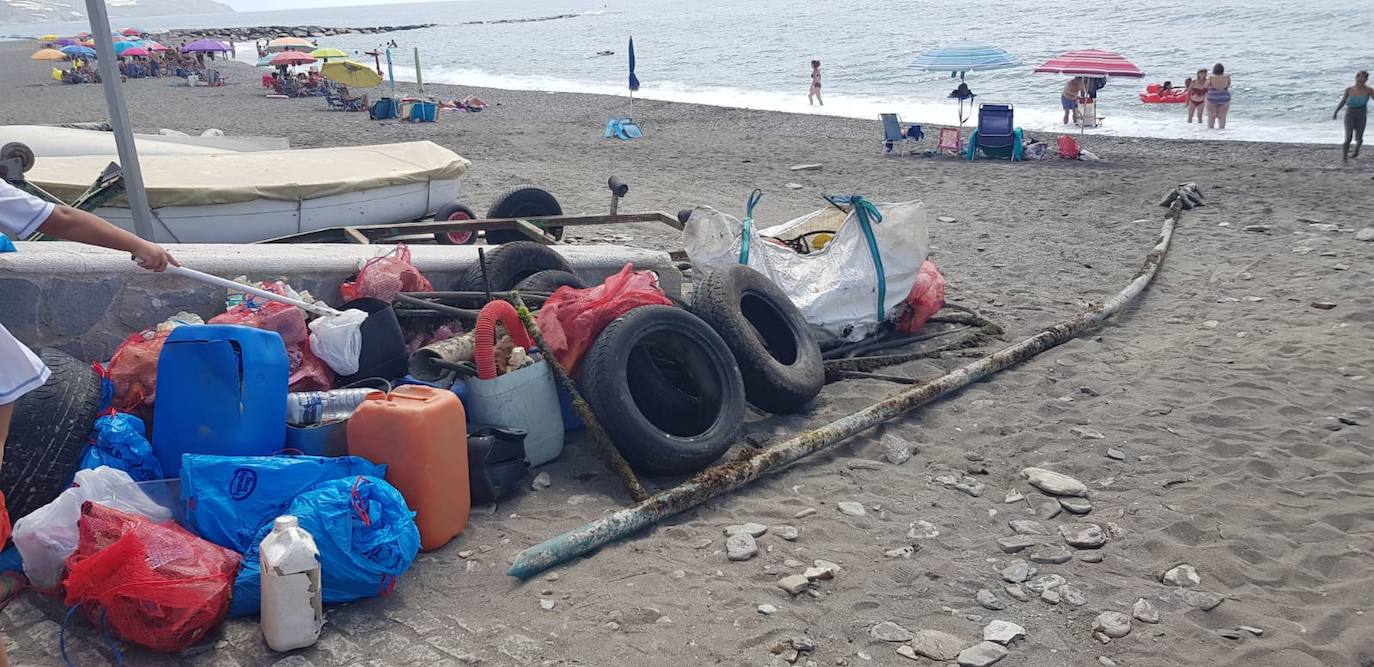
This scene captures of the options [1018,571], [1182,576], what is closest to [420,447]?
[1018,571]

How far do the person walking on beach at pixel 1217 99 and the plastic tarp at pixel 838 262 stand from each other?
17329mm

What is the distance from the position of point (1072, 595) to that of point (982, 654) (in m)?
0.58

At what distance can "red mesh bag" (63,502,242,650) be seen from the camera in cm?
292

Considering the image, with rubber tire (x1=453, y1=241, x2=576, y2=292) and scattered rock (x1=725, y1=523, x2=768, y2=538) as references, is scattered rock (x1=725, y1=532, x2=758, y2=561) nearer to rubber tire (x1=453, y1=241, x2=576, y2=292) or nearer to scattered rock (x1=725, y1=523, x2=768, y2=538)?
scattered rock (x1=725, y1=523, x2=768, y2=538)

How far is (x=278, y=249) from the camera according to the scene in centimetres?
507

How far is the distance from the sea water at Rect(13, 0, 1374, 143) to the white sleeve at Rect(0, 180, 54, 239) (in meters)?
21.6

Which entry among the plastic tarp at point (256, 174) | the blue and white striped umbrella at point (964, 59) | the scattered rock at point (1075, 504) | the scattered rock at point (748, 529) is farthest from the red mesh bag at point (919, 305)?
the blue and white striped umbrella at point (964, 59)

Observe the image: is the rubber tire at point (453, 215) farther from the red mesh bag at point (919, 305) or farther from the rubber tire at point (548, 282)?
the red mesh bag at point (919, 305)

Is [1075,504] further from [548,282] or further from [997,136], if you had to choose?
[997,136]

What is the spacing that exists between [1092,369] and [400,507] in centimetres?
431

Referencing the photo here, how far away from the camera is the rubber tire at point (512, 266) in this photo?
5.44 m

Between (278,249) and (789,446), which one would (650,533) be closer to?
(789,446)

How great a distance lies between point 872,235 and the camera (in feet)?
20.6

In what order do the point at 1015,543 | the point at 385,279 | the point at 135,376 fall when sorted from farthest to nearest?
the point at 385,279, the point at 135,376, the point at 1015,543
